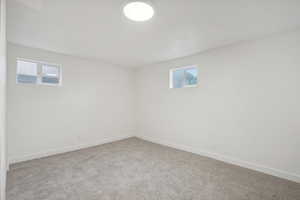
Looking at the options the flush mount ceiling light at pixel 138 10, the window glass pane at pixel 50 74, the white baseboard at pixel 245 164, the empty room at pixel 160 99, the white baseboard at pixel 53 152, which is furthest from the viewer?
the window glass pane at pixel 50 74

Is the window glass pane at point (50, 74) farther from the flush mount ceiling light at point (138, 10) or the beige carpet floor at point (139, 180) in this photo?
the flush mount ceiling light at point (138, 10)

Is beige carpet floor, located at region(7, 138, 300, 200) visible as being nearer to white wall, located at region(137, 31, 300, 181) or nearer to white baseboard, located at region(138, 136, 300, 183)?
white baseboard, located at region(138, 136, 300, 183)

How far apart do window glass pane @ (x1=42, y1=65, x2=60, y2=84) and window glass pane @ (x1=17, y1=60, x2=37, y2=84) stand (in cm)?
16

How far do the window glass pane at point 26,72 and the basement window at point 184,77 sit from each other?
3.25m

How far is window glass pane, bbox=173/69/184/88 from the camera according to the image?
3.63 metres

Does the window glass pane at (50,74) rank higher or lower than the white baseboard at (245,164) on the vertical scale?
higher

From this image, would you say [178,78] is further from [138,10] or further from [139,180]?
[139,180]

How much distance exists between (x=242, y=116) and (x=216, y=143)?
2.55ft

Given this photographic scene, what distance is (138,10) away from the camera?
65.4 inches

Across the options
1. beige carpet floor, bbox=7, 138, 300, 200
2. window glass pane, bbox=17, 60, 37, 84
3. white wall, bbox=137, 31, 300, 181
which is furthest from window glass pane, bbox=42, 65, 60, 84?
white wall, bbox=137, 31, 300, 181

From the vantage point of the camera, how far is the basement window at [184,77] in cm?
335

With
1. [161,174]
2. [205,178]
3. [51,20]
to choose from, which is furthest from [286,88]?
[51,20]

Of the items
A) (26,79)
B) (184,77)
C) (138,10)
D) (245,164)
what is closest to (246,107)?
(245,164)

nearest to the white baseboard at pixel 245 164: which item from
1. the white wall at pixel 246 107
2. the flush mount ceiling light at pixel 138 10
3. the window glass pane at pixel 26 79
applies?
the white wall at pixel 246 107
